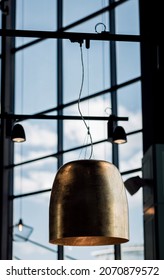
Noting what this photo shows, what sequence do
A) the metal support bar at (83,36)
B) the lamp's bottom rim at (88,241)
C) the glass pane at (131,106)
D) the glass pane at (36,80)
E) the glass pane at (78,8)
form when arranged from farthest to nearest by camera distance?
the glass pane at (36,80) → the glass pane at (78,8) → the glass pane at (131,106) → the metal support bar at (83,36) → the lamp's bottom rim at (88,241)

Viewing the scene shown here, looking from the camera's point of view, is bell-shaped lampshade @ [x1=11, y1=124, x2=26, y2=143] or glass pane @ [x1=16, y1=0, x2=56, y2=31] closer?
bell-shaped lampshade @ [x1=11, y1=124, x2=26, y2=143]

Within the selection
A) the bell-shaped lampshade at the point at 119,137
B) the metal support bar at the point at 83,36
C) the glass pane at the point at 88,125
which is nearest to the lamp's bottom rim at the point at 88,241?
the metal support bar at the point at 83,36

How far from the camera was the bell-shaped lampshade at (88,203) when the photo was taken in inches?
105

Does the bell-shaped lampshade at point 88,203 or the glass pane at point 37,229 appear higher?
the bell-shaped lampshade at point 88,203

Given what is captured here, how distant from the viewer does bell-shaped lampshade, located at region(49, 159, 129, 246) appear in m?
2.66

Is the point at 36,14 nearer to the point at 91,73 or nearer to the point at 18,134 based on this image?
the point at 91,73

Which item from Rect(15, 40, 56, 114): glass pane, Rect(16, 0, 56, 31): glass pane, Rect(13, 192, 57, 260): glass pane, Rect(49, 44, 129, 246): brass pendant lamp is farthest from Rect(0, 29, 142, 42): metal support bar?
Rect(16, 0, 56, 31): glass pane

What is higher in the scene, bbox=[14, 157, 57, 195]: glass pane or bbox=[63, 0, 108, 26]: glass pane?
bbox=[63, 0, 108, 26]: glass pane

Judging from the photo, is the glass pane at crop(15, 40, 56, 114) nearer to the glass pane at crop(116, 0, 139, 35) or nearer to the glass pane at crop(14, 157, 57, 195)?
the glass pane at crop(14, 157, 57, 195)

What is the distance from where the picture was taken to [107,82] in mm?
10023

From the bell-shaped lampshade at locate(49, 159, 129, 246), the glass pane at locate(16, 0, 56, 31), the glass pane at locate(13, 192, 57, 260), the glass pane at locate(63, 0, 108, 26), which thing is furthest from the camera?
the glass pane at locate(16, 0, 56, 31)

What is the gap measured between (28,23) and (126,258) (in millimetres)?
4470

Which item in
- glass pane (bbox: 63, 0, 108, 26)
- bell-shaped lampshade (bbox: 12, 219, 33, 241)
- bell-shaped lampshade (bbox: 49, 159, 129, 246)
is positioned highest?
glass pane (bbox: 63, 0, 108, 26)

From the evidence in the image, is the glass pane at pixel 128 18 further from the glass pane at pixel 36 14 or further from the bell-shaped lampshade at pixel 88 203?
the bell-shaped lampshade at pixel 88 203
